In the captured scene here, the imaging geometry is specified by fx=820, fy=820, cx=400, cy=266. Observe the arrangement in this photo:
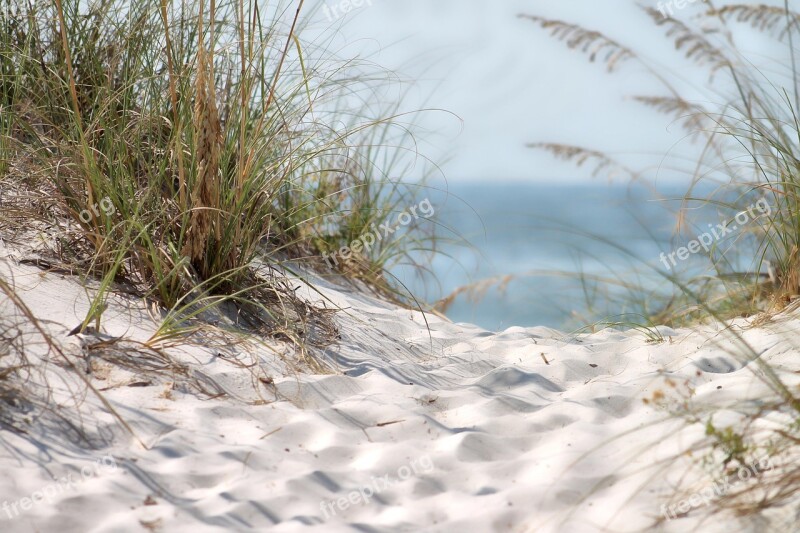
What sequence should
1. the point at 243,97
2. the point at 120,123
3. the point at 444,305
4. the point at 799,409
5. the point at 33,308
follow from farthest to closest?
1. the point at 444,305
2. the point at 120,123
3. the point at 243,97
4. the point at 33,308
5. the point at 799,409

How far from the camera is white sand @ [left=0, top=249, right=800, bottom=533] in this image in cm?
169

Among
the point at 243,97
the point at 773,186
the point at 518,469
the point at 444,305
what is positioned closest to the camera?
the point at 518,469

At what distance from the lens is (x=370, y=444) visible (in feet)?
6.63

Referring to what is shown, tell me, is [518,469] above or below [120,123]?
below

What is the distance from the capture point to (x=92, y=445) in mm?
1938

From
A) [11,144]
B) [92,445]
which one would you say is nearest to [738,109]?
[92,445]

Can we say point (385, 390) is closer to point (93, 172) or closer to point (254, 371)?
point (254, 371)

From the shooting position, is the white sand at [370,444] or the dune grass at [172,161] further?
Result: the dune grass at [172,161]

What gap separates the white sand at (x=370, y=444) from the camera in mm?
1693

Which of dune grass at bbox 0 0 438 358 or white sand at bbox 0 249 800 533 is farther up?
dune grass at bbox 0 0 438 358

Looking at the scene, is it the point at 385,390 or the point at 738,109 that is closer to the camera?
the point at 385,390

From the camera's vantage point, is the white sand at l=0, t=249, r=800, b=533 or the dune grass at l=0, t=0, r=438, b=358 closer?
the white sand at l=0, t=249, r=800, b=533

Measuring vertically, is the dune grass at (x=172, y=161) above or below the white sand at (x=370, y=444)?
above

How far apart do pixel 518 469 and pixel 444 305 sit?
6.67 feet
